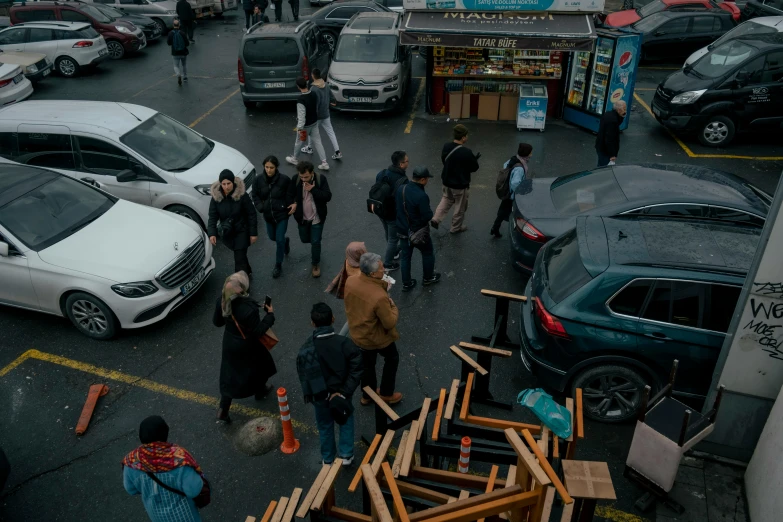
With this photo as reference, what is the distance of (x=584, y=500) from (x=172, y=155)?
7579 mm

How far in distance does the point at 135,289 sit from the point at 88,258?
0.68 metres

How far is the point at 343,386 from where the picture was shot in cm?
511

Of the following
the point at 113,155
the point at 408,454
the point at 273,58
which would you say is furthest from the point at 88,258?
the point at 273,58

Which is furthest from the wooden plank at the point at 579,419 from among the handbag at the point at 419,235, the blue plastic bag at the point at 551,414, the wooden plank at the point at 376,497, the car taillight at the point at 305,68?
the car taillight at the point at 305,68

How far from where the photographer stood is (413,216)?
7.59 metres

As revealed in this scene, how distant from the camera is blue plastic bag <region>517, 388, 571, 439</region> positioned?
478 cm

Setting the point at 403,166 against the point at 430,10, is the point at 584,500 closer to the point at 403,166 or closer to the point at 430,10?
the point at 403,166

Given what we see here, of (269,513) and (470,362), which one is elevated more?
(269,513)

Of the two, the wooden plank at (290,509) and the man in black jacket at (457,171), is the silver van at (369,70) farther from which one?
the wooden plank at (290,509)

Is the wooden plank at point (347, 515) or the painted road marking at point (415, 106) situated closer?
the wooden plank at point (347, 515)

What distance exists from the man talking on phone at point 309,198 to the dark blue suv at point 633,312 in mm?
3085

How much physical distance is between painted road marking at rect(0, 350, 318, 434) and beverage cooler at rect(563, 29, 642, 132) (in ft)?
33.0

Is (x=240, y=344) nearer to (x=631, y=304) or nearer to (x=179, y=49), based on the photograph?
(x=631, y=304)

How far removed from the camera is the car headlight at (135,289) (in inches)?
278
